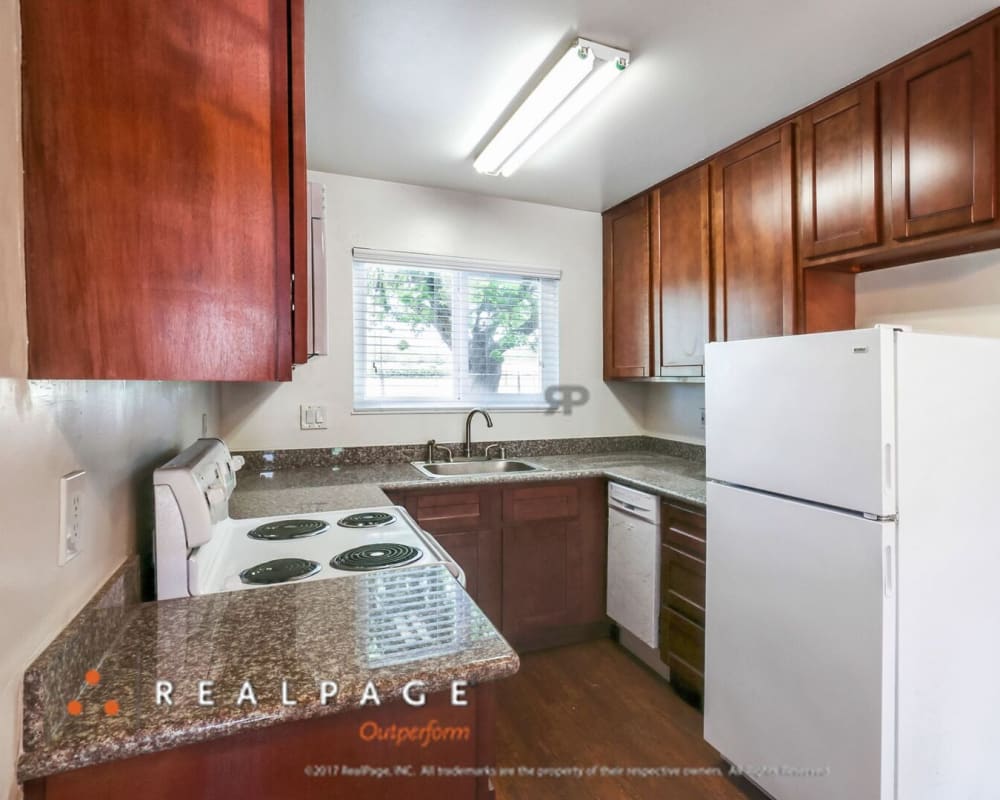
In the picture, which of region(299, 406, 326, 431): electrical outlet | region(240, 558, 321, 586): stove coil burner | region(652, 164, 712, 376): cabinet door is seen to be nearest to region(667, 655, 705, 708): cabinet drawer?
region(652, 164, 712, 376): cabinet door

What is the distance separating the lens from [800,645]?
1437 mm

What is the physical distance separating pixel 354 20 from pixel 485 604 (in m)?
2.27

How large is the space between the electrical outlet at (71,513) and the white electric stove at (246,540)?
8.2 inches

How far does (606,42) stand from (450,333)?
162 centimetres

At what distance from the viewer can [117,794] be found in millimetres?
687

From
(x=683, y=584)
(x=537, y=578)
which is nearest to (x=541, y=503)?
(x=537, y=578)

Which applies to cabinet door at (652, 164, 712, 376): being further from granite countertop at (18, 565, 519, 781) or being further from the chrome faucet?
granite countertop at (18, 565, 519, 781)

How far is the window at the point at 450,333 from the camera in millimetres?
2699

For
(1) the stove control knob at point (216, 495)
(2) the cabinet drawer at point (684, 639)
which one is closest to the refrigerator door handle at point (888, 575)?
(2) the cabinet drawer at point (684, 639)

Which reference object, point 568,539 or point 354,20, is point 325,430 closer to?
point 568,539

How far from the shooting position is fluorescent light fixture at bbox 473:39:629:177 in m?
1.55

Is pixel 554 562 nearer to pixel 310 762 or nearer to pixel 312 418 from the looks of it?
pixel 312 418

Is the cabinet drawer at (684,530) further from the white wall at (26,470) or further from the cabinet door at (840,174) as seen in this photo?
the white wall at (26,470)

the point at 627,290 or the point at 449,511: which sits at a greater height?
the point at 627,290
